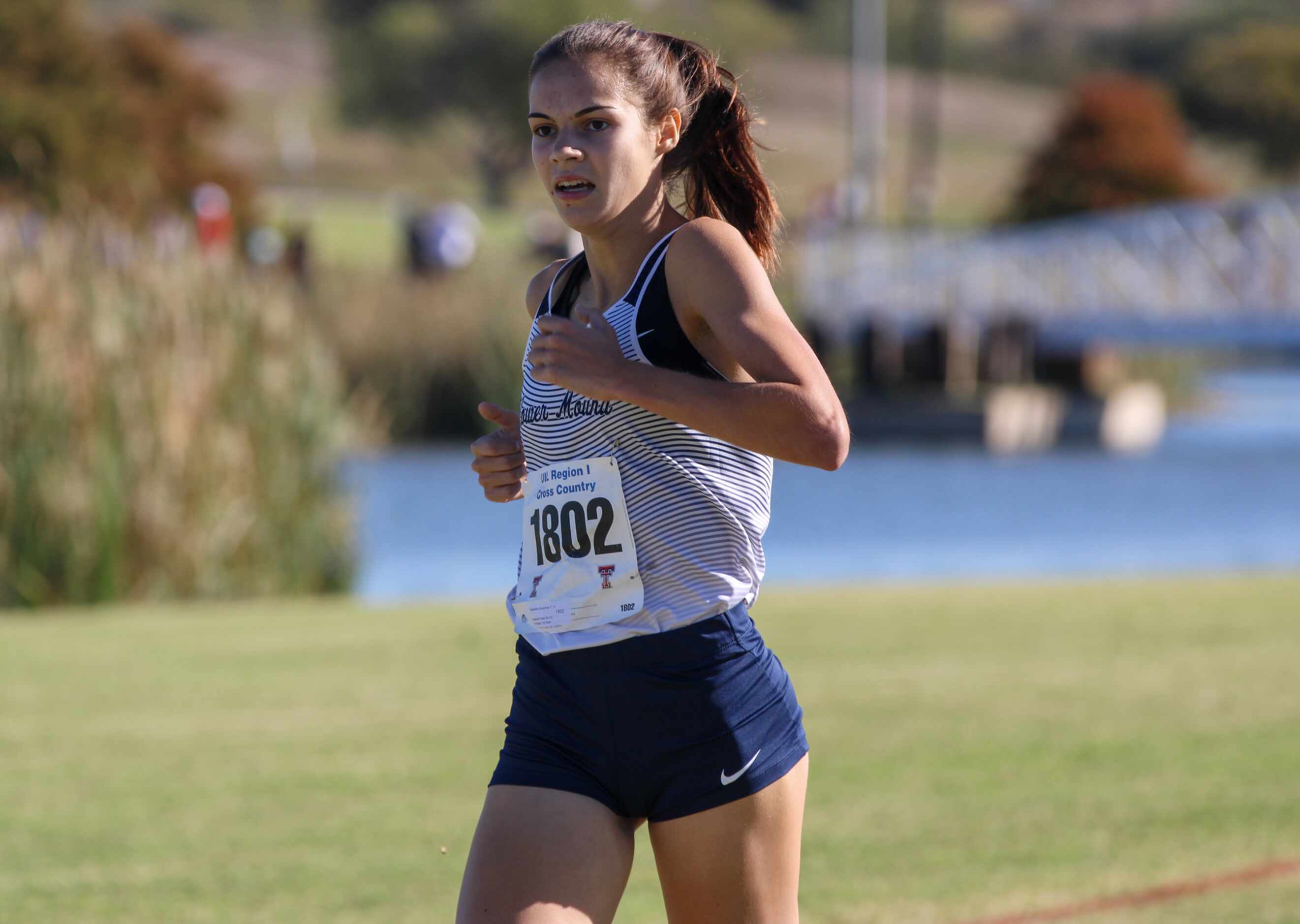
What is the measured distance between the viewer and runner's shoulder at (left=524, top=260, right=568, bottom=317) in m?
3.38

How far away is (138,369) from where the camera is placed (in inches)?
482

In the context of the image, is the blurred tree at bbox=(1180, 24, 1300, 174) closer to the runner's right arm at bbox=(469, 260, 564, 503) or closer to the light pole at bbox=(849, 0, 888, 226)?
the light pole at bbox=(849, 0, 888, 226)

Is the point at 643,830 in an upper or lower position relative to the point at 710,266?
lower

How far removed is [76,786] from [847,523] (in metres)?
19.8

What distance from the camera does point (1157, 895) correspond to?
17.7ft

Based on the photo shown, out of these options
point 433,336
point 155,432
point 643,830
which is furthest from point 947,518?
point 643,830

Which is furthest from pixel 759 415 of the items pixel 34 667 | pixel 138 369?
pixel 138 369

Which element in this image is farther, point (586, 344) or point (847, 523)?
point (847, 523)

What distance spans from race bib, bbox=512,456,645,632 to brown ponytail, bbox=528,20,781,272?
518mm

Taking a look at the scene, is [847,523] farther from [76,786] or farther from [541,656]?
[541,656]

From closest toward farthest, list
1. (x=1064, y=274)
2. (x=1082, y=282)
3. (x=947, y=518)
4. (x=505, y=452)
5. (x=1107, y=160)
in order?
1. (x=505, y=452)
2. (x=947, y=518)
3. (x=1082, y=282)
4. (x=1064, y=274)
5. (x=1107, y=160)

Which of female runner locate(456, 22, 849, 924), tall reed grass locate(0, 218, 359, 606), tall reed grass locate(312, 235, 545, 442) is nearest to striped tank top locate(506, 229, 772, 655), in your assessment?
female runner locate(456, 22, 849, 924)

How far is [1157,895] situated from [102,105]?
129 feet

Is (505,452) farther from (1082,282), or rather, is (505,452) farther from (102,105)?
(1082,282)
